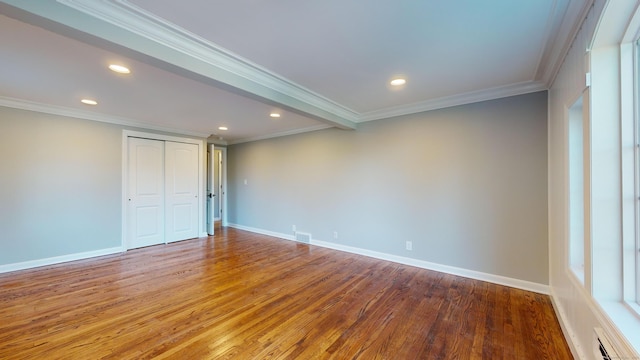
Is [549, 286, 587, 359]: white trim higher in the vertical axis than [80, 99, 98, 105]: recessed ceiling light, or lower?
lower

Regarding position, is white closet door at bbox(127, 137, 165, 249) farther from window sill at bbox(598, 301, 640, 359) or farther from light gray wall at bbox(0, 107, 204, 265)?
window sill at bbox(598, 301, 640, 359)

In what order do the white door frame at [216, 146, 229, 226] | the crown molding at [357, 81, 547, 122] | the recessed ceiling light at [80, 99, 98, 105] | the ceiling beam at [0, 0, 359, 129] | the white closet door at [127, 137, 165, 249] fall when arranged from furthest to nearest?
the white door frame at [216, 146, 229, 226] < the white closet door at [127, 137, 165, 249] < the recessed ceiling light at [80, 99, 98, 105] < the crown molding at [357, 81, 547, 122] < the ceiling beam at [0, 0, 359, 129]

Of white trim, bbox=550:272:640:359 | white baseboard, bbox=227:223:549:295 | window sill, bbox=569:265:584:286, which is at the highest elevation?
window sill, bbox=569:265:584:286

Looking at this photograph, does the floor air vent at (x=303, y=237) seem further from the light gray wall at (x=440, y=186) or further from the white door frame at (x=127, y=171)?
the white door frame at (x=127, y=171)

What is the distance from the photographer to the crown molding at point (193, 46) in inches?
61.8

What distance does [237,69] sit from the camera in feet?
7.79

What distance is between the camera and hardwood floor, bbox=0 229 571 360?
1.92m

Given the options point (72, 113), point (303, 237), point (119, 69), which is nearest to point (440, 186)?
point (303, 237)

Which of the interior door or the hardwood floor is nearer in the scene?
the hardwood floor

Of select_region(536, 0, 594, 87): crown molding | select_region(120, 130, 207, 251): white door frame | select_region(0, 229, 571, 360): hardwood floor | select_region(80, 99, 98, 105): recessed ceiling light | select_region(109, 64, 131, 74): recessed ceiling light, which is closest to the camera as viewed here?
select_region(536, 0, 594, 87): crown molding

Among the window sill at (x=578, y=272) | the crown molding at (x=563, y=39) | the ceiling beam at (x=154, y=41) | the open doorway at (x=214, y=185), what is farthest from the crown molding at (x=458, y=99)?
the open doorway at (x=214, y=185)

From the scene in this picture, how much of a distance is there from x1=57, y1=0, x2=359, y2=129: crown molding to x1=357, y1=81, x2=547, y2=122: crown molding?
3.63ft

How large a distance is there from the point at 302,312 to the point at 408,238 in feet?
6.81

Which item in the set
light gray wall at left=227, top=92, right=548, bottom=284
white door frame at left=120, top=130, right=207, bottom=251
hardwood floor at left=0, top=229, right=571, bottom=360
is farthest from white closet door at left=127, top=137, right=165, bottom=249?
light gray wall at left=227, top=92, right=548, bottom=284
